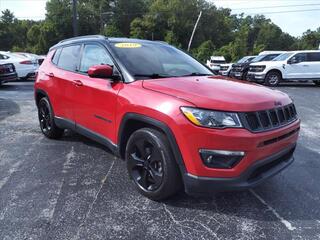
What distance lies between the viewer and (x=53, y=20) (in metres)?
65.2

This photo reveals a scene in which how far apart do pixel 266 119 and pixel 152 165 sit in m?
1.24

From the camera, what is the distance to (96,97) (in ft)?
14.4

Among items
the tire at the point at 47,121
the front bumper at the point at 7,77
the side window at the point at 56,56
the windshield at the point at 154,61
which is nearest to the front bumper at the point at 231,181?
the windshield at the point at 154,61

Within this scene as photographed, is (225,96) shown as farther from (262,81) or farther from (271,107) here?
(262,81)

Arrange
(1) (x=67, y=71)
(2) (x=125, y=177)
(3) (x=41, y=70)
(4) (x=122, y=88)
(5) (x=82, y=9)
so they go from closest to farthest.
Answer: (4) (x=122, y=88), (2) (x=125, y=177), (1) (x=67, y=71), (3) (x=41, y=70), (5) (x=82, y=9)

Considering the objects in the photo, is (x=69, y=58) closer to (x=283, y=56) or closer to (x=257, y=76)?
(x=257, y=76)

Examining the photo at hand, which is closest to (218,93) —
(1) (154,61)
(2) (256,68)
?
(1) (154,61)

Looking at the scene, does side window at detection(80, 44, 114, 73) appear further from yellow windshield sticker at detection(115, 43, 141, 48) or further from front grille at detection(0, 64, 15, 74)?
front grille at detection(0, 64, 15, 74)

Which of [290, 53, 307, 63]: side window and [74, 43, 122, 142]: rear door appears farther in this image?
[290, 53, 307, 63]: side window

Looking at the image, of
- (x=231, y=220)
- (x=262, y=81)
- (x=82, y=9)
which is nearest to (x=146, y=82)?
(x=231, y=220)

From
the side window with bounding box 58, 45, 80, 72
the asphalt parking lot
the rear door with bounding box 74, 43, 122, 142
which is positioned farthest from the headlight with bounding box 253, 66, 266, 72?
the rear door with bounding box 74, 43, 122, 142

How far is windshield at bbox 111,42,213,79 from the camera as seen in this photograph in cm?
418

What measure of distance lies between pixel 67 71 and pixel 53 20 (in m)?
65.0

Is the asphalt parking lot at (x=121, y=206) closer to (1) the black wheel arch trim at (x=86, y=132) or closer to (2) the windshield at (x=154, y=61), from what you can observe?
(1) the black wheel arch trim at (x=86, y=132)
